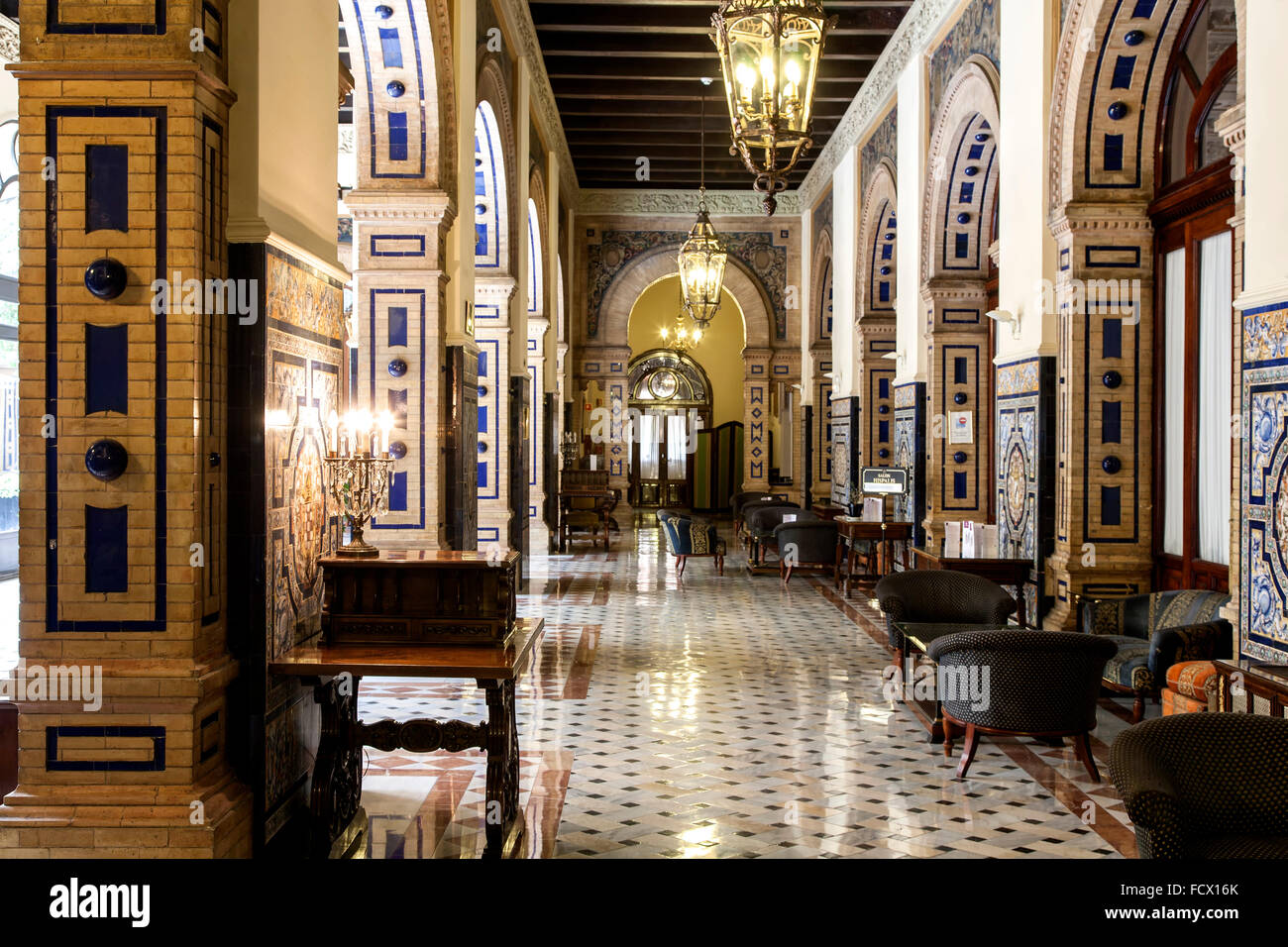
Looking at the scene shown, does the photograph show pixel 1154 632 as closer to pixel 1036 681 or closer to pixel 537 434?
pixel 1036 681

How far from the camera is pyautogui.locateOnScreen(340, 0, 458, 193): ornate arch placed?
651 centimetres

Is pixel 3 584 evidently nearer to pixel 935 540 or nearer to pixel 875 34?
pixel 935 540

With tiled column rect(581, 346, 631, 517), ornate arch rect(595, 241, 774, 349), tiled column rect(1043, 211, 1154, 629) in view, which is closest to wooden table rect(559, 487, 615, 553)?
tiled column rect(581, 346, 631, 517)

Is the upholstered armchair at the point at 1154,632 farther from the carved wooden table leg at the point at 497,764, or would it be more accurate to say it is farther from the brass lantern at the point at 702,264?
the brass lantern at the point at 702,264

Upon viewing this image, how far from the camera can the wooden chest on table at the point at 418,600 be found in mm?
3840

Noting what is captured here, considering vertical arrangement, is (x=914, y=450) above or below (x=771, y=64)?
below

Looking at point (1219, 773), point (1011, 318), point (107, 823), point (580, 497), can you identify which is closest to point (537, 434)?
point (580, 497)

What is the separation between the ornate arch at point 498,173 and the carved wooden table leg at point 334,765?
6.26 meters

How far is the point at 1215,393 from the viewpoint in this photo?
6.29 metres

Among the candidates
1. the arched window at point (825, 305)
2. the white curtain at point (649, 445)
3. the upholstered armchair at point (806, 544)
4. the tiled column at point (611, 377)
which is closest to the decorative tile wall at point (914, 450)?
the upholstered armchair at point (806, 544)

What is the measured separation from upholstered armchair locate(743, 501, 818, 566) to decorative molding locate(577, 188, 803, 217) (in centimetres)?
688

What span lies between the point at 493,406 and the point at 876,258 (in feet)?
18.8

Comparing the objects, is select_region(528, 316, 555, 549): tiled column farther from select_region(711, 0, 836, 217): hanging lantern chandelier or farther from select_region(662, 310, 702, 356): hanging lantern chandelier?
select_region(711, 0, 836, 217): hanging lantern chandelier
